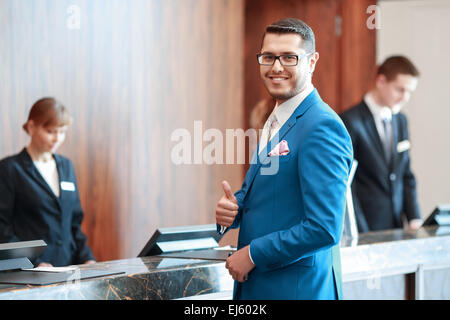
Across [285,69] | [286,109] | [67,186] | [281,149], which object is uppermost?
[285,69]

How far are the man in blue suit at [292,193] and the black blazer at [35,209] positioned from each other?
1741 millimetres

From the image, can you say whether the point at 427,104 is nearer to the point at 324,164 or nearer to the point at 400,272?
the point at 400,272

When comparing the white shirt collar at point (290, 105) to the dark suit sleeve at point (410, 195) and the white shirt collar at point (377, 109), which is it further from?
the dark suit sleeve at point (410, 195)

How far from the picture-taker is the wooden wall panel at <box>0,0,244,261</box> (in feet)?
12.7

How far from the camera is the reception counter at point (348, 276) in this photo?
1.84m

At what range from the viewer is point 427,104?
6.00 metres

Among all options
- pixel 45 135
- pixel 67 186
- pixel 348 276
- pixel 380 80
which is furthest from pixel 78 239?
pixel 380 80

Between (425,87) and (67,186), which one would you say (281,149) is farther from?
(425,87)

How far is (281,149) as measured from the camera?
164 centimetres

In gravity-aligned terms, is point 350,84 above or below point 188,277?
above

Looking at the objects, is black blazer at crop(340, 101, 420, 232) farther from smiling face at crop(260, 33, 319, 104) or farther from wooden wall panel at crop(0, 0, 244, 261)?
smiling face at crop(260, 33, 319, 104)

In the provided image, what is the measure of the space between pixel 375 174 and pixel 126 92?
70.5 inches

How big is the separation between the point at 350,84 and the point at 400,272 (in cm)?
315
